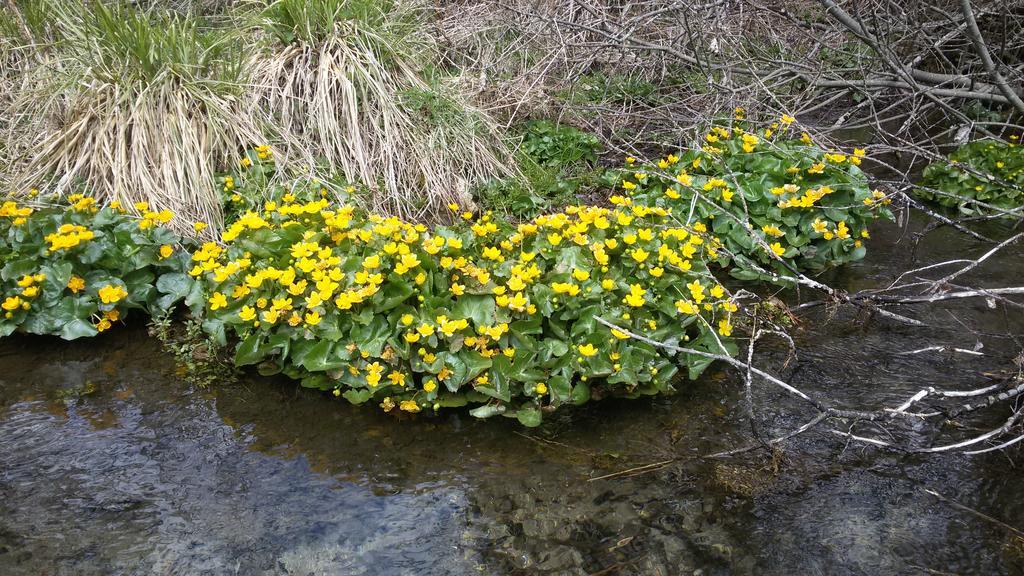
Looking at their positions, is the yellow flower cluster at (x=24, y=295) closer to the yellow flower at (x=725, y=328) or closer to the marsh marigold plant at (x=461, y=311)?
the marsh marigold plant at (x=461, y=311)

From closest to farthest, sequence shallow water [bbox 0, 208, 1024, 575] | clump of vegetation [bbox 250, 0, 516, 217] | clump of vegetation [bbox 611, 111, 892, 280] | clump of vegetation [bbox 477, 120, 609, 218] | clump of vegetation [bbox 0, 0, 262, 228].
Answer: shallow water [bbox 0, 208, 1024, 575]
clump of vegetation [bbox 611, 111, 892, 280]
clump of vegetation [bbox 0, 0, 262, 228]
clump of vegetation [bbox 250, 0, 516, 217]
clump of vegetation [bbox 477, 120, 609, 218]

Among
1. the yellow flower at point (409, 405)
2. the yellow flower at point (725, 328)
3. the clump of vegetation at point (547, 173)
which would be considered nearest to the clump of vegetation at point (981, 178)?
the clump of vegetation at point (547, 173)

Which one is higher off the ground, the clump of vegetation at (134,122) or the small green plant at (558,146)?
the clump of vegetation at (134,122)

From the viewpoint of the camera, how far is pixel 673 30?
6.12 meters

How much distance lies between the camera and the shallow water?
2.41 meters

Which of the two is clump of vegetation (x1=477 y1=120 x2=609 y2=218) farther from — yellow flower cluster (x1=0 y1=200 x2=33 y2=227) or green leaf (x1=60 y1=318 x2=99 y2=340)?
yellow flower cluster (x1=0 y1=200 x2=33 y2=227)

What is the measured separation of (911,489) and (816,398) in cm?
57

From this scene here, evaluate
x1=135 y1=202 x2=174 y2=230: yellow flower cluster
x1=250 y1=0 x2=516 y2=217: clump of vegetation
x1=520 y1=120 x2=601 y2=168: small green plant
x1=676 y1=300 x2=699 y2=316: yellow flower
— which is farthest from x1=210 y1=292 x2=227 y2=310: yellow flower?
x1=520 y1=120 x2=601 y2=168: small green plant

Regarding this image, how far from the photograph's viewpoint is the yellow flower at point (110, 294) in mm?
3381

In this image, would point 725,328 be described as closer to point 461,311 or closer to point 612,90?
point 461,311

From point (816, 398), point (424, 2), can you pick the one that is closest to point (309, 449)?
point (816, 398)

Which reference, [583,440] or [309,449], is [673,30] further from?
[309,449]

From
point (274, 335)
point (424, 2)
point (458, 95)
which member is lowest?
point (274, 335)

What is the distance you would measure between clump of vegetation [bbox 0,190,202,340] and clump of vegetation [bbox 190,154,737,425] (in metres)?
0.45
